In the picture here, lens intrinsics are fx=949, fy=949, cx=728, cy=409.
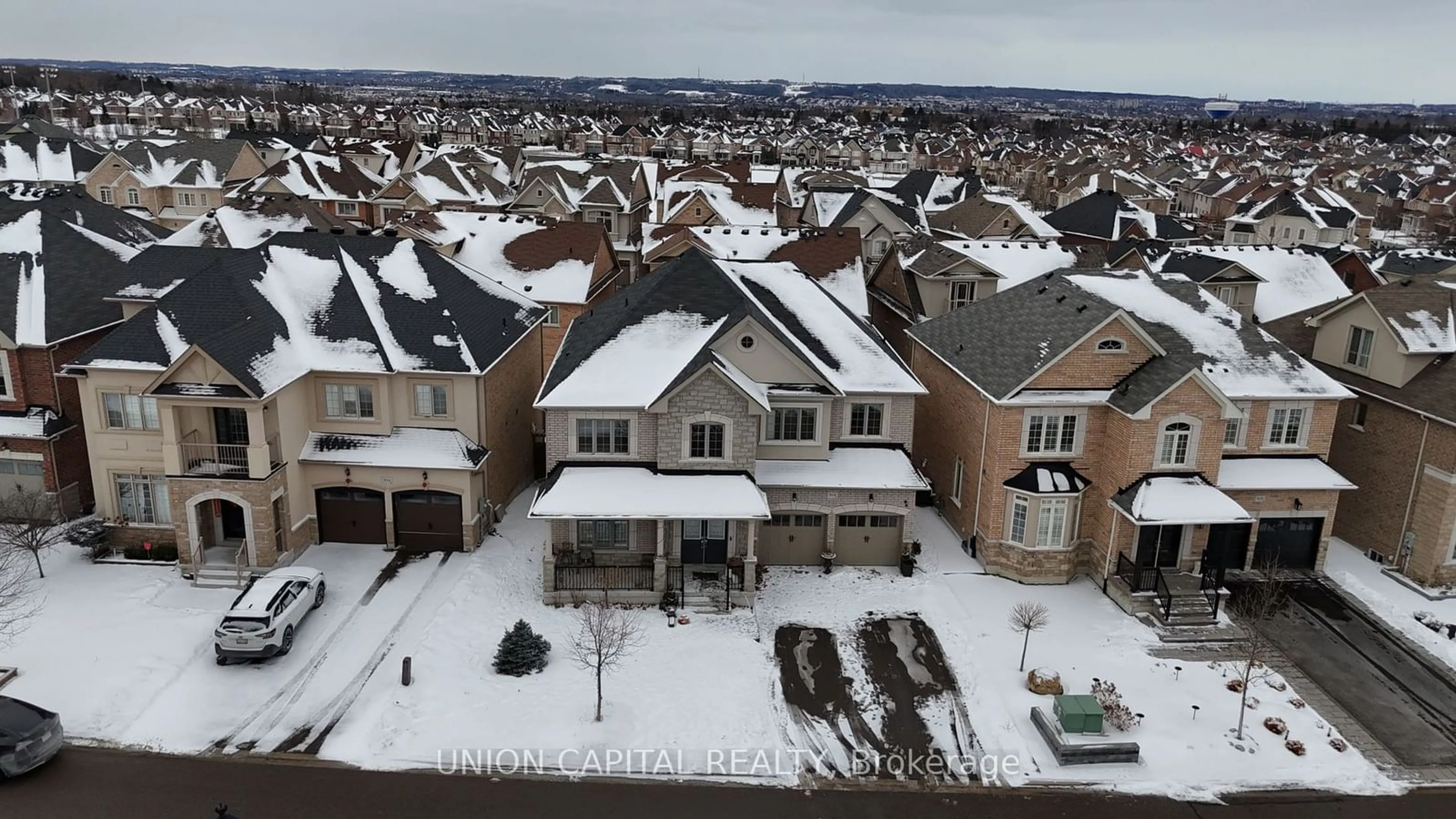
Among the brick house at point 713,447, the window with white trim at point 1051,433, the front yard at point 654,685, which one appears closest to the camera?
the front yard at point 654,685

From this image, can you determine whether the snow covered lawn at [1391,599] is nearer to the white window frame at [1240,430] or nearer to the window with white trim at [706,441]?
the white window frame at [1240,430]

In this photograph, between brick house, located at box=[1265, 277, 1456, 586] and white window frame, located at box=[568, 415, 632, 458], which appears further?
brick house, located at box=[1265, 277, 1456, 586]

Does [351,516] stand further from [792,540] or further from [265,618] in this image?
[792,540]

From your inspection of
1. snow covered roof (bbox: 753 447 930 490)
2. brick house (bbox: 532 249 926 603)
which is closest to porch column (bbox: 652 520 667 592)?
brick house (bbox: 532 249 926 603)

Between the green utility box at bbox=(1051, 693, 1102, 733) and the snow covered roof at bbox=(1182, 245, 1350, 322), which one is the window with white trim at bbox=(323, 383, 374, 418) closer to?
the green utility box at bbox=(1051, 693, 1102, 733)

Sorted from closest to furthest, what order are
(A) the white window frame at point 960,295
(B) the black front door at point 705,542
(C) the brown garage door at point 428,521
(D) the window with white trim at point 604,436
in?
(B) the black front door at point 705,542, (D) the window with white trim at point 604,436, (C) the brown garage door at point 428,521, (A) the white window frame at point 960,295

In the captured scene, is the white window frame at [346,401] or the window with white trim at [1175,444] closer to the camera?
the window with white trim at [1175,444]

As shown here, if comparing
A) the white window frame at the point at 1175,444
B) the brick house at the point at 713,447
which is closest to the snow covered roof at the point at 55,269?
the brick house at the point at 713,447
